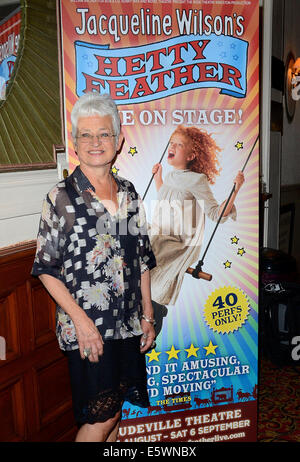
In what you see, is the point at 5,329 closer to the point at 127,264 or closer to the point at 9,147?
the point at 127,264

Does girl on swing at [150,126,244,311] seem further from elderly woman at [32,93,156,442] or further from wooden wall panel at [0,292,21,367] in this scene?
wooden wall panel at [0,292,21,367]

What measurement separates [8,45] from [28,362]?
4.13 feet

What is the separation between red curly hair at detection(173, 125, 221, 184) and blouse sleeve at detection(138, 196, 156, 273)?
303 millimetres

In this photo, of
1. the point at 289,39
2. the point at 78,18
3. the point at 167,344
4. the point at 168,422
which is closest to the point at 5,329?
the point at 167,344

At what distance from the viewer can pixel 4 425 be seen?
1.77m

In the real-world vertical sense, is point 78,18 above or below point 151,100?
above

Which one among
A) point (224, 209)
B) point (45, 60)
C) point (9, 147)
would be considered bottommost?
point (224, 209)

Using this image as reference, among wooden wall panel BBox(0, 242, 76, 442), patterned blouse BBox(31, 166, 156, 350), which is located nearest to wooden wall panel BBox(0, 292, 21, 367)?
wooden wall panel BBox(0, 242, 76, 442)

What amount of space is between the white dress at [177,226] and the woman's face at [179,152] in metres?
0.03

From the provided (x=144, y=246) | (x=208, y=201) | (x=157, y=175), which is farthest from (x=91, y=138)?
(x=208, y=201)

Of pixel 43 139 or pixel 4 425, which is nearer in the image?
pixel 4 425

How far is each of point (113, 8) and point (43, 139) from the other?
58 centimetres

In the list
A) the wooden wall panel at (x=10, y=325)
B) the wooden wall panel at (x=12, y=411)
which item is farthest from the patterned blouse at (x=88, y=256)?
the wooden wall panel at (x=12, y=411)

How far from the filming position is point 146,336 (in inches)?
73.4
